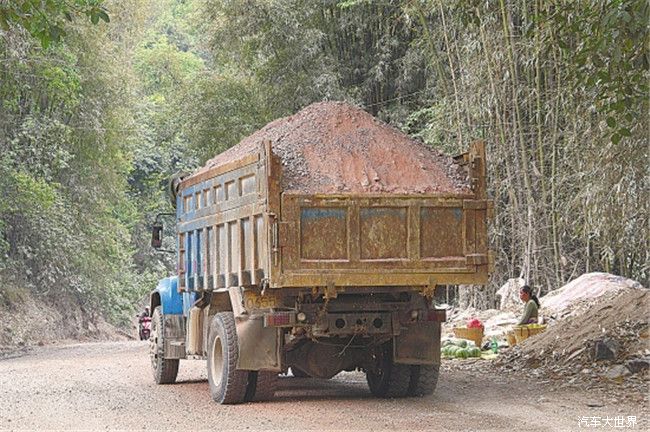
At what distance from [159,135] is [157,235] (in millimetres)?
28245

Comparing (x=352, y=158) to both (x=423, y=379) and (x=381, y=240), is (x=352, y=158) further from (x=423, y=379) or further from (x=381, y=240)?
(x=423, y=379)

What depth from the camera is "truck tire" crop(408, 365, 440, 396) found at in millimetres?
10914

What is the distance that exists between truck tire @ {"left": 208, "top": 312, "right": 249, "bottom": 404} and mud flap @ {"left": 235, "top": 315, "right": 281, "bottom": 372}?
0.53ft

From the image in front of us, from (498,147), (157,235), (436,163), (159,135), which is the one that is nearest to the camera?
(436,163)

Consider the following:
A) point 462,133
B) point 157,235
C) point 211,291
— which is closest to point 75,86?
point 462,133

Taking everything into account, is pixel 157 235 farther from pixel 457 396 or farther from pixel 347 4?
pixel 347 4

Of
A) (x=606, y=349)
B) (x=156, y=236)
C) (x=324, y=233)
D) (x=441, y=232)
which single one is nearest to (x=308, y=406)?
(x=324, y=233)

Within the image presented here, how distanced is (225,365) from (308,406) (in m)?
0.87

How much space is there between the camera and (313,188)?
998 cm

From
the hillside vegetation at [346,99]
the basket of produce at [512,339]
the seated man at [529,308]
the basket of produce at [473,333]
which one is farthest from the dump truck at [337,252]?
the basket of produce at [473,333]

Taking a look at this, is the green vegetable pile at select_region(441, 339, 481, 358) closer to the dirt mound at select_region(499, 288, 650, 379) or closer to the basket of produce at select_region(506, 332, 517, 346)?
the basket of produce at select_region(506, 332, 517, 346)

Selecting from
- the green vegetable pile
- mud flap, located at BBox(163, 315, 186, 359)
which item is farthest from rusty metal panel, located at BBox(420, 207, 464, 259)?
the green vegetable pile

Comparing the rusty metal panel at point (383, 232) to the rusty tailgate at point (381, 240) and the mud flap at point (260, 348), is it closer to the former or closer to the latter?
the rusty tailgate at point (381, 240)

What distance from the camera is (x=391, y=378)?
11.1m
